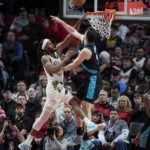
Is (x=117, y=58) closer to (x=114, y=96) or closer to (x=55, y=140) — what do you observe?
(x=114, y=96)

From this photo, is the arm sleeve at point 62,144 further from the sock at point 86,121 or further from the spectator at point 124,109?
the sock at point 86,121

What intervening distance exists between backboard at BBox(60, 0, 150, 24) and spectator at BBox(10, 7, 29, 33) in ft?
17.9

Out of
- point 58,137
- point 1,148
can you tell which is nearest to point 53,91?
point 58,137

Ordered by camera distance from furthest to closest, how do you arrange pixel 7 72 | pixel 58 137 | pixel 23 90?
pixel 7 72
pixel 23 90
pixel 58 137

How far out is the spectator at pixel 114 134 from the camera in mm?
11641

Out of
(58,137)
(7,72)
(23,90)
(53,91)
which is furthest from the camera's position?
(7,72)

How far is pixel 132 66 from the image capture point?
14.8m

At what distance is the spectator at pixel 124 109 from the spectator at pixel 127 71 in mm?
2120

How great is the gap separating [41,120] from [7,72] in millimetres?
5354

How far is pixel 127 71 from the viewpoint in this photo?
1475cm

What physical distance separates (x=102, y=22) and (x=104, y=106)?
2818 mm

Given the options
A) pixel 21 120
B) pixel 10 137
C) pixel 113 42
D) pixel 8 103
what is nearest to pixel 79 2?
pixel 21 120

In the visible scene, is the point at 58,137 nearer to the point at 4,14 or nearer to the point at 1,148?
the point at 1,148

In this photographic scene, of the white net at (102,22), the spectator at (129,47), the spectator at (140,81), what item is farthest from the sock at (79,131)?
the spectator at (129,47)
